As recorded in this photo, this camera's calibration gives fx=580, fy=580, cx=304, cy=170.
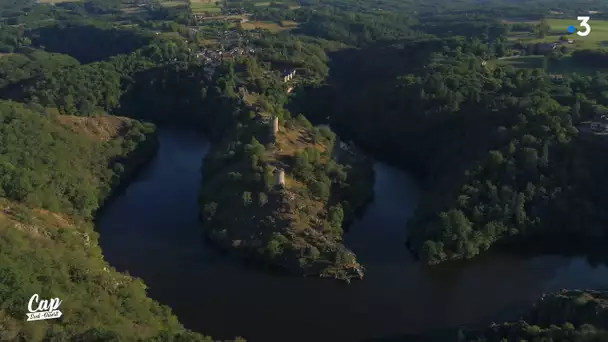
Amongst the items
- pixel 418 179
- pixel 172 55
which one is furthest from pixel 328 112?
pixel 172 55

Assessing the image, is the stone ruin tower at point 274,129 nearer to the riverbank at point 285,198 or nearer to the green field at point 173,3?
the riverbank at point 285,198

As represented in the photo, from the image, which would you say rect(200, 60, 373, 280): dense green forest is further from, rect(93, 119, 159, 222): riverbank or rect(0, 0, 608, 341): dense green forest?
rect(93, 119, 159, 222): riverbank

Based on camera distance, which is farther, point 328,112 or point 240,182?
point 328,112

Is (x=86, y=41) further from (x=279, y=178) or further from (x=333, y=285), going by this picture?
(x=333, y=285)

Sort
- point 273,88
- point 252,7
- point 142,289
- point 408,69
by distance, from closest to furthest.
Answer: point 142,289, point 273,88, point 408,69, point 252,7

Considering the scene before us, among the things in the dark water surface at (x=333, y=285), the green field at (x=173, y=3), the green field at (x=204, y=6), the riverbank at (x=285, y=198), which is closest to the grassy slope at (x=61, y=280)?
the dark water surface at (x=333, y=285)

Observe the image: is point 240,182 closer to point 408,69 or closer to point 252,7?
point 408,69
